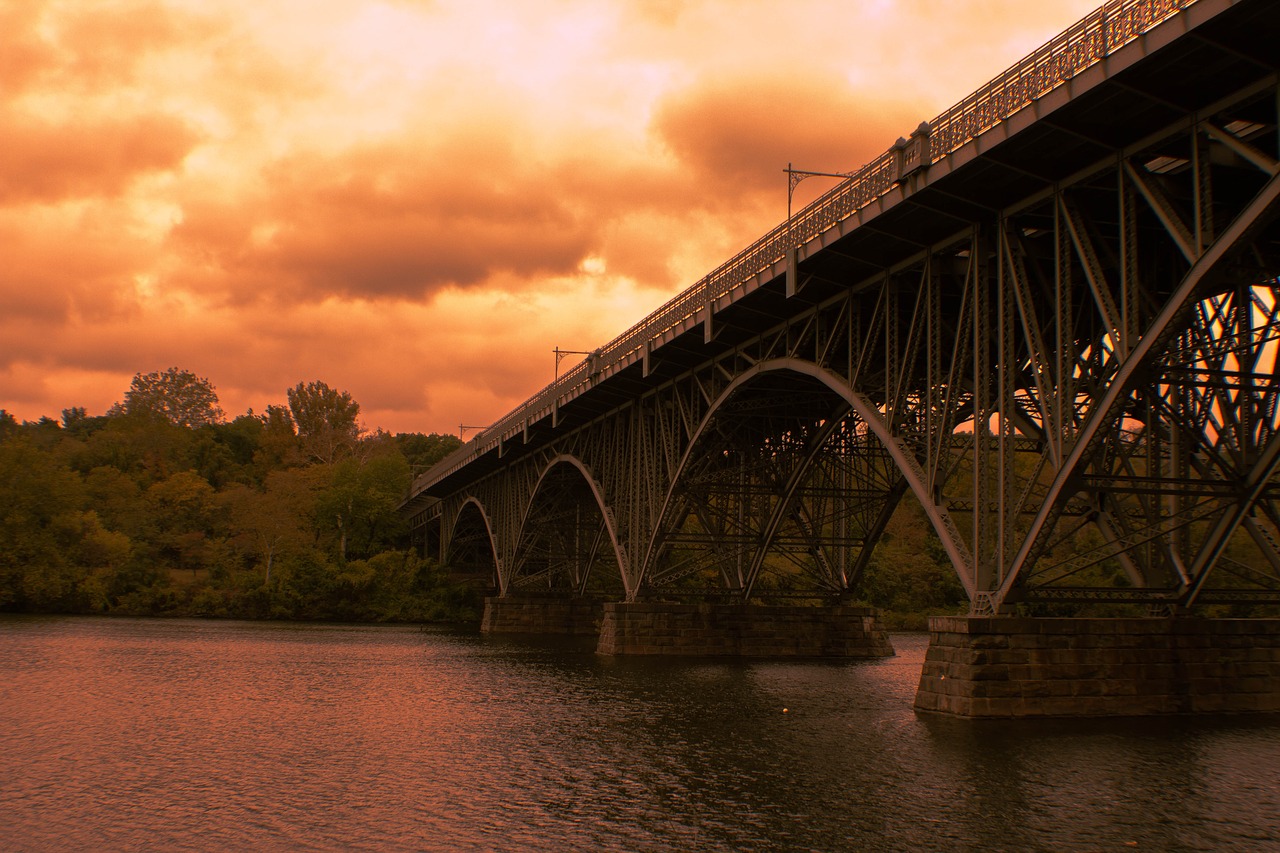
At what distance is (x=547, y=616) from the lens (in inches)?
3201

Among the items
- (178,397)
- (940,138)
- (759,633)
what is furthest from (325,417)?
(940,138)

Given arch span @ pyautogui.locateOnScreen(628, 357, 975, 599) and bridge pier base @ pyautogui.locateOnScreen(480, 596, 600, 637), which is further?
bridge pier base @ pyautogui.locateOnScreen(480, 596, 600, 637)

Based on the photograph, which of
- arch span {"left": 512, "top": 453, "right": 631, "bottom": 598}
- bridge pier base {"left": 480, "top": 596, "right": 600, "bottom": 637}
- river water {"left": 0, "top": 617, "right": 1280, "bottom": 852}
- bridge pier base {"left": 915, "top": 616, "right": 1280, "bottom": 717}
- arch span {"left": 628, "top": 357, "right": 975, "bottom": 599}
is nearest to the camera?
river water {"left": 0, "top": 617, "right": 1280, "bottom": 852}

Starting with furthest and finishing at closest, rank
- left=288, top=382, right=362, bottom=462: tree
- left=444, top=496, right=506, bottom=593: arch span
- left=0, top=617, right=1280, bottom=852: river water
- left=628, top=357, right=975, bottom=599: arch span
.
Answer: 1. left=288, top=382, right=362, bottom=462: tree
2. left=444, top=496, right=506, bottom=593: arch span
3. left=628, top=357, right=975, bottom=599: arch span
4. left=0, top=617, right=1280, bottom=852: river water

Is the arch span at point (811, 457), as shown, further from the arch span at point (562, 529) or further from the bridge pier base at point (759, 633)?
the arch span at point (562, 529)

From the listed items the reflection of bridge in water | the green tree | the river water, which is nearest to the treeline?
the green tree

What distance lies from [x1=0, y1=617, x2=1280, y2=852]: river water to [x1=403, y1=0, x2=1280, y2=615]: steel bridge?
15.8 ft

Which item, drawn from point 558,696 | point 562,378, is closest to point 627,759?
point 558,696

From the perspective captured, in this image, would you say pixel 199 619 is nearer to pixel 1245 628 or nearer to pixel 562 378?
pixel 562 378

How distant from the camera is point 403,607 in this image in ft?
339

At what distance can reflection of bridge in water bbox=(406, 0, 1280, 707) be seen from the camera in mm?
21344

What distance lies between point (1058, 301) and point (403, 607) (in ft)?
282

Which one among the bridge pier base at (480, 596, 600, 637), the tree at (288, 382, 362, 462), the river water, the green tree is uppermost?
the tree at (288, 382, 362, 462)

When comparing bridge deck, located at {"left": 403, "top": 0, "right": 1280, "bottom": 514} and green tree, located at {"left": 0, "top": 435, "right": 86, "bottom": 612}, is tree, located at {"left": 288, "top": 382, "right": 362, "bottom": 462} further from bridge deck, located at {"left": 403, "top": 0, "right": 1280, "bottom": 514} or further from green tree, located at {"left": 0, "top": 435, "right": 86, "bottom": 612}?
bridge deck, located at {"left": 403, "top": 0, "right": 1280, "bottom": 514}
